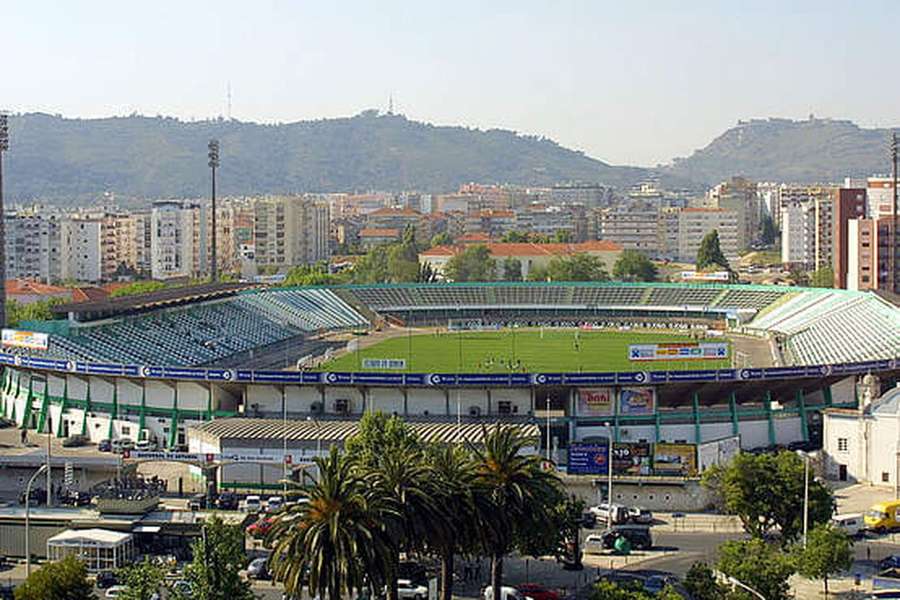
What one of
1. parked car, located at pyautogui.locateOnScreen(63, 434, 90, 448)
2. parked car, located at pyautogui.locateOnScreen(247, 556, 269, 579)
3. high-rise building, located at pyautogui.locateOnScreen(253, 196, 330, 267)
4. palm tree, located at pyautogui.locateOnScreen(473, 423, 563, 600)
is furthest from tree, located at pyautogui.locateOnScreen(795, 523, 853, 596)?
high-rise building, located at pyautogui.locateOnScreen(253, 196, 330, 267)

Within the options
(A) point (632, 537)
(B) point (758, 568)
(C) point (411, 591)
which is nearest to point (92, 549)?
(C) point (411, 591)

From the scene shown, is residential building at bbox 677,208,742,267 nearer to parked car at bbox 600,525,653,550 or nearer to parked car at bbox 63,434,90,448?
parked car at bbox 63,434,90,448

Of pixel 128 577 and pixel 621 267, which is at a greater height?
pixel 621 267

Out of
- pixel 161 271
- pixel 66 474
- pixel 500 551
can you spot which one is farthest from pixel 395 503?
pixel 161 271

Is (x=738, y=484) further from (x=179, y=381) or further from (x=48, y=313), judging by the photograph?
(x=48, y=313)

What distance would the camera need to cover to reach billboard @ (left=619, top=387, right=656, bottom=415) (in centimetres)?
5544

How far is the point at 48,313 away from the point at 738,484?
51252 mm

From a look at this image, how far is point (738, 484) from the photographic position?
38.9m

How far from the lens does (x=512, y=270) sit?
14288 cm

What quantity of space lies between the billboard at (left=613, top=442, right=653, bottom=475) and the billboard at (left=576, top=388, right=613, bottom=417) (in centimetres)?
477

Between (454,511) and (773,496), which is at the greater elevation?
(454,511)

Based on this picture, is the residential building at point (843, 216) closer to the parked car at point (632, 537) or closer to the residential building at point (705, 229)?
the residential building at point (705, 229)

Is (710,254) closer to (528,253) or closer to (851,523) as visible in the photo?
(528,253)

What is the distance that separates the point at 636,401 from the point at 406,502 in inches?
1056
